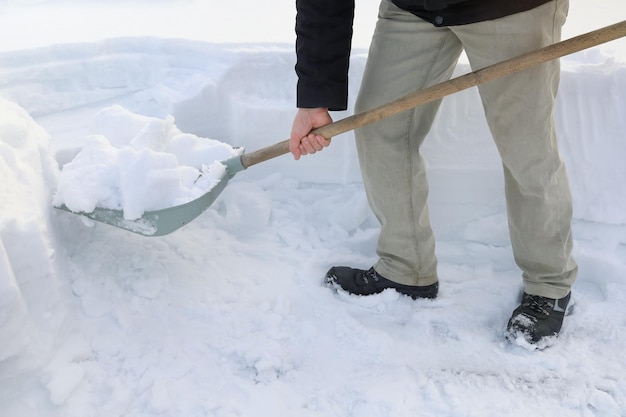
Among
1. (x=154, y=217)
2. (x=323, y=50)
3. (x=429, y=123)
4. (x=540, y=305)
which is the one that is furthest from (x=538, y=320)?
(x=154, y=217)

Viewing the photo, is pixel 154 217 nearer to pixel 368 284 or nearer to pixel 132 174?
pixel 132 174

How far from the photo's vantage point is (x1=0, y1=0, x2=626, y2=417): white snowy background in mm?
1669

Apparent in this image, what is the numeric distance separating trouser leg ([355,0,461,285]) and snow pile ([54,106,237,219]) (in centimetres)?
55

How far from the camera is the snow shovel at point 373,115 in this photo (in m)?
1.36

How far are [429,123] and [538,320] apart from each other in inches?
27.9

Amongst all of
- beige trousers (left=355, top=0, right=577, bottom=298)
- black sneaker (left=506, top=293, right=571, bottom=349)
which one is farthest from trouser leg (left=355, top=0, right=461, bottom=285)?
black sneaker (left=506, top=293, right=571, bottom=349)

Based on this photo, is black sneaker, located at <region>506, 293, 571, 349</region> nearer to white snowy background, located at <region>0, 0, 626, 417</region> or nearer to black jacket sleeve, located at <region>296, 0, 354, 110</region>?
white snowy background, located at <region>0, 0, 626, 417</region>

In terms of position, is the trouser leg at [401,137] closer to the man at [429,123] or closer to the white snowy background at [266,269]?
the man at [429,123]

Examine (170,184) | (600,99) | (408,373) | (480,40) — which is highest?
(480,40)

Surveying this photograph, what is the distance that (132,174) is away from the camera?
1855 mm

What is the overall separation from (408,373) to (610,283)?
864 mm

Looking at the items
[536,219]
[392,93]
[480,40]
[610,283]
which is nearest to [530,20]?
[480,40]

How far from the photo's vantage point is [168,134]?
211 centimetres

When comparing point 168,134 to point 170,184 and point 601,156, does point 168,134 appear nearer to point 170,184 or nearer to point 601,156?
point 170,184
